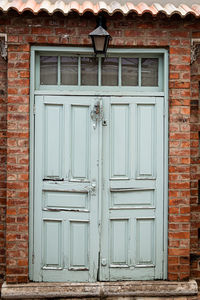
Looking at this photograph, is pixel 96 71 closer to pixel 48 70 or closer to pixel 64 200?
pixel 48 70

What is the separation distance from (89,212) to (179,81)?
6.89ft

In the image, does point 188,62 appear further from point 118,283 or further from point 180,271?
point 118,283

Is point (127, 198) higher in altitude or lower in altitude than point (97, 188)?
lower

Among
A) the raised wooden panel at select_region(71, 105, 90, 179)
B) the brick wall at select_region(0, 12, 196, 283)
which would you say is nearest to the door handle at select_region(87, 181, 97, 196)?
the raised wooden panel at select_region(71, 105, 90, 179)

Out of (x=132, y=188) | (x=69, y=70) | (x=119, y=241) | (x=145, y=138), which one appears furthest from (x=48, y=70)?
(x=119, y=241)

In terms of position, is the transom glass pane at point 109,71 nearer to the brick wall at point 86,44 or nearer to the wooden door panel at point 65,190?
the brick wall at point 86,44

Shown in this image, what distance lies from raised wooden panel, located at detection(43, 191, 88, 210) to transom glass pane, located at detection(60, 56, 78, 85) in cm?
149

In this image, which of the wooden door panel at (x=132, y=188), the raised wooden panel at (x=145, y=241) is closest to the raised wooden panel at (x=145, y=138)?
the wooden door panel at (x=132, y=188)

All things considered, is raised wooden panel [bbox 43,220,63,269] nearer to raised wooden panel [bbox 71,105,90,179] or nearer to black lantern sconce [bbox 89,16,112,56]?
raised wooden panel [bbox 71,105,90,179]

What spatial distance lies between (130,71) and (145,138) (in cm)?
93

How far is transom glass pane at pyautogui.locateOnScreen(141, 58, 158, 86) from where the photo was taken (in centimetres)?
484

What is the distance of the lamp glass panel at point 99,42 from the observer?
434cm

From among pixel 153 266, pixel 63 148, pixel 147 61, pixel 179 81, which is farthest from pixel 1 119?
pixel 153 266

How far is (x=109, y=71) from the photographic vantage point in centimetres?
482
